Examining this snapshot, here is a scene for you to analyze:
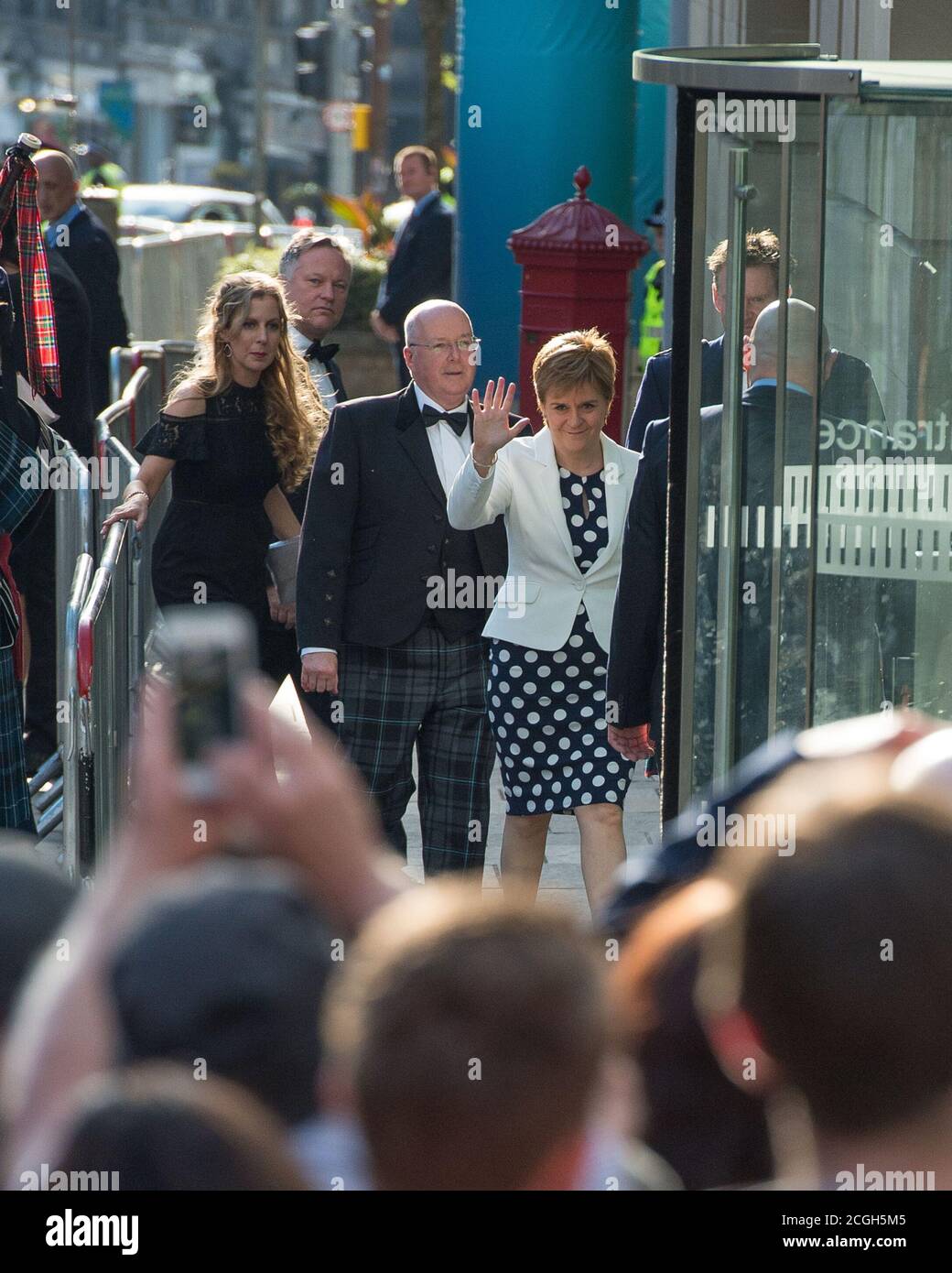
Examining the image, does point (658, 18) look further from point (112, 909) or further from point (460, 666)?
point (112, 909)

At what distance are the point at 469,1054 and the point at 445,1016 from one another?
0.03m

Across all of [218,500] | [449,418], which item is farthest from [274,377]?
[449,418]

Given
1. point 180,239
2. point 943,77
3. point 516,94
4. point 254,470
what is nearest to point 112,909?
point 943,77

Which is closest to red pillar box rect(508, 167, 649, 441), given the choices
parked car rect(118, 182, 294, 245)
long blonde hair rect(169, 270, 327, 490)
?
long blonde hair rect(169, 270, 327, 490)

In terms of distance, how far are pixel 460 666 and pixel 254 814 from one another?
3.84m

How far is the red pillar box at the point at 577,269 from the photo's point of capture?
8352 millimetres

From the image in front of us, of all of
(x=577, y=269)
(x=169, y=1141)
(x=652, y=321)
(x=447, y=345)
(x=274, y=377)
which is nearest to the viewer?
(x=169, y=1141)

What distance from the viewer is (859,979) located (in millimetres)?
1499

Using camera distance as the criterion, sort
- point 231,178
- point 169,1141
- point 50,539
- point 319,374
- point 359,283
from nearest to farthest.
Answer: point 169,1141 → point 319,374 → point 50,539 → point 359,283 → point 231,178

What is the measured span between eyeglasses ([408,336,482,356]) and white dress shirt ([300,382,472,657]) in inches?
4.5

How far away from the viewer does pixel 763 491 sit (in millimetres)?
4129

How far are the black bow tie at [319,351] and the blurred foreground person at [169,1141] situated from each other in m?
5.12

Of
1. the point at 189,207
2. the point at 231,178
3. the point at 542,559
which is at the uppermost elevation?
the point at 231,178

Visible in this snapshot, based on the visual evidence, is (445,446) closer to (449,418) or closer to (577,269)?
(449,418)
